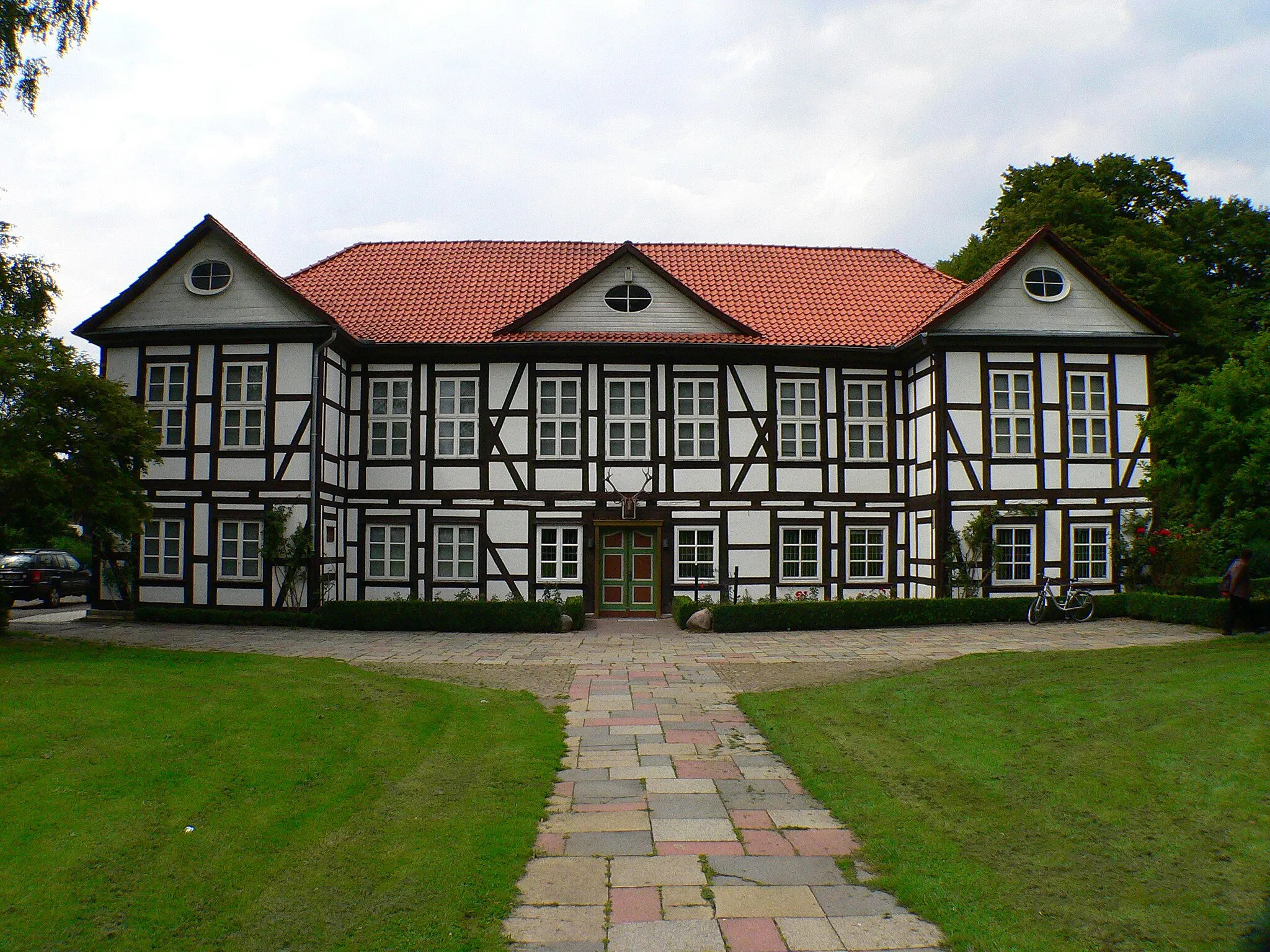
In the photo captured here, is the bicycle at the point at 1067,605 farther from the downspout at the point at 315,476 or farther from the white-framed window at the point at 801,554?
the downspout at the point at 315,476

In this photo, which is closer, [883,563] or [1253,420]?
[1253,420]

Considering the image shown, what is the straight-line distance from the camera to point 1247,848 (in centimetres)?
499

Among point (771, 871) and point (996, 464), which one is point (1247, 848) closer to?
point (771, 871)

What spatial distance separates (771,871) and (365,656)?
35.0ft

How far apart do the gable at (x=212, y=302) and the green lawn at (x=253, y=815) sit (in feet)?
38.5

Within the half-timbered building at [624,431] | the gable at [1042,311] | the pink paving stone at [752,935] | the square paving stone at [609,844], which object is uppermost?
the gable at [1042,311]

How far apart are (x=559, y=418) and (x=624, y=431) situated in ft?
5.35

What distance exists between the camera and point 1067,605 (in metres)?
19.0

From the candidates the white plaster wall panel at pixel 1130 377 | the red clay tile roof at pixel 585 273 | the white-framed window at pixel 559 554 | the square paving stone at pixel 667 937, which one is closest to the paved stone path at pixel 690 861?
the square paving stone at pixel 667 937

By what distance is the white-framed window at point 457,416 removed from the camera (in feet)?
69.7

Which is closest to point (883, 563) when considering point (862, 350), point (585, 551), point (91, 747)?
point (862, 350)

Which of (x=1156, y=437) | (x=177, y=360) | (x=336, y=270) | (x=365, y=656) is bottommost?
(x=365, y=656)

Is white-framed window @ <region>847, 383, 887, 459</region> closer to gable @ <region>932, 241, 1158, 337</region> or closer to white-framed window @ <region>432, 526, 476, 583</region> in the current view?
gable @ <region>932, 241, 1158, 337</region>

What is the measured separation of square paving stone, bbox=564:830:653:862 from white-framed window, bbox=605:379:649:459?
15466 mm
